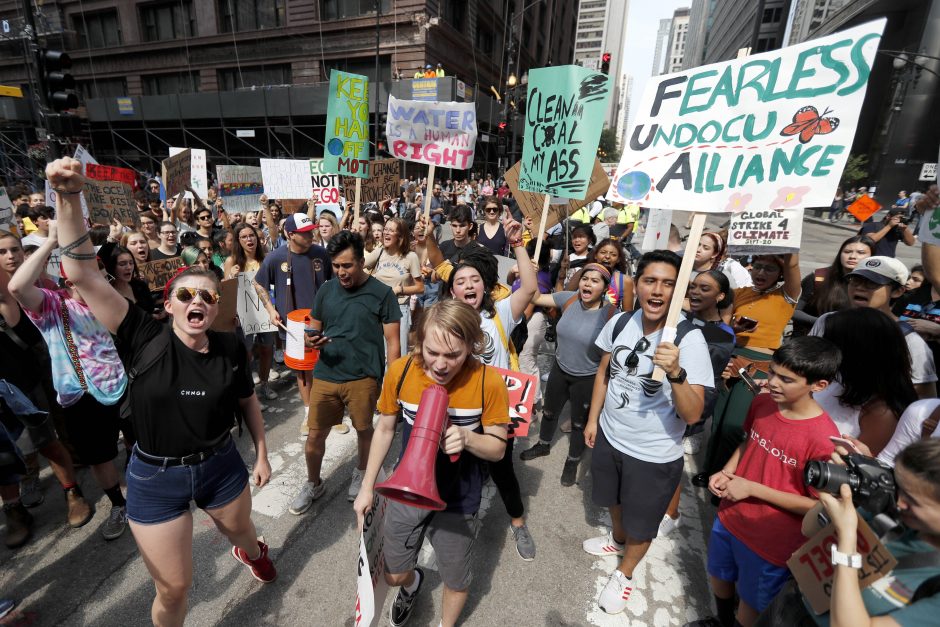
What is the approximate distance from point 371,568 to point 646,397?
1621mm

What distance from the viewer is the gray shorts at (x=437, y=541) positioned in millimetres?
2088

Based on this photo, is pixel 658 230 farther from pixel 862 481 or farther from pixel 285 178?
pixel 285 178

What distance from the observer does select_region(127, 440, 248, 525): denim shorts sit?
1994mm

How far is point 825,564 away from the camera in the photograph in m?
1.45

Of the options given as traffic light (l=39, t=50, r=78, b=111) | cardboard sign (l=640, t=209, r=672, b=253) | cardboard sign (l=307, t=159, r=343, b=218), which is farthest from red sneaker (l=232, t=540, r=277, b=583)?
traffic light (l=39, t=50, r=78, b=111)

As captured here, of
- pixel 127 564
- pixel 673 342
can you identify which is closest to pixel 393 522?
pixel 673 342

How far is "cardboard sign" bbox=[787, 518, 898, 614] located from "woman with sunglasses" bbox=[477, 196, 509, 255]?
4.88 meters

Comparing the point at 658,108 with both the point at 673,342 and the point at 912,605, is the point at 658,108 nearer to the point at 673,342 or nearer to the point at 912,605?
the point at 673,342

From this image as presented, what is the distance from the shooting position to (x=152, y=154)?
25812 mm

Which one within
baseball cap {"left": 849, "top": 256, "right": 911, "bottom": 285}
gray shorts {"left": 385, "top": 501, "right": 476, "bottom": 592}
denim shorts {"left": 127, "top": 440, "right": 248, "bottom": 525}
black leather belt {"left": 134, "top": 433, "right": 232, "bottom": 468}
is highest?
baseball cap {"left": 849, "top": 256, "right": 911, "bottom": 285}

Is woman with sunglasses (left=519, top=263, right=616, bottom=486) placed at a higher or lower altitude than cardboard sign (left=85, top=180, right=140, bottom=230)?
lower

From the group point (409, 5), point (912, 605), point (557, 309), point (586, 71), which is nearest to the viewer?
point (912, 605)

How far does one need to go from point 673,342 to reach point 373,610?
182 centimetres

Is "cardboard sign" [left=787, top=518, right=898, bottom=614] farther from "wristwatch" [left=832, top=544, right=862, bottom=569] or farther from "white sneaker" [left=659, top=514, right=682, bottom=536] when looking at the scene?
"white sneaker" [left=659, top=514, right=682, bottom=536]
